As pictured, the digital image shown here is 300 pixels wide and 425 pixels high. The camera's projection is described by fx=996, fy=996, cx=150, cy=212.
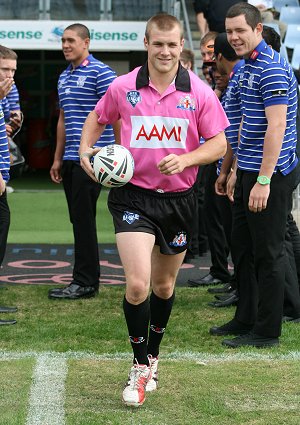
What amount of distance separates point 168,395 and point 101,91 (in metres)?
3.53

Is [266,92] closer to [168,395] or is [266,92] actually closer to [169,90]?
[169,90]

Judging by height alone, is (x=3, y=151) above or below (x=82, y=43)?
below

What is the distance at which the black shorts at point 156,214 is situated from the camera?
17.6ft

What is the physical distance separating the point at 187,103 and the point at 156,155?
13.2 inches

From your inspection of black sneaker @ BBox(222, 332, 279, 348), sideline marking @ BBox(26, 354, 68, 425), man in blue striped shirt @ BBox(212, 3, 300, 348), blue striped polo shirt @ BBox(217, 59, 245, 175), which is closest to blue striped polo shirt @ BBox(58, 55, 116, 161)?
blue striped polo shirt @ BBox(217, 59, 245, 175)

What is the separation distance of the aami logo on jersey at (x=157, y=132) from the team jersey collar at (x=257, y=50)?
114cm

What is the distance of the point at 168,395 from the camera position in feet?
17.7

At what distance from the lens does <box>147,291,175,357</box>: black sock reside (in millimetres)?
5641

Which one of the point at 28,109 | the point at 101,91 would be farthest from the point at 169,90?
the point at 28,109

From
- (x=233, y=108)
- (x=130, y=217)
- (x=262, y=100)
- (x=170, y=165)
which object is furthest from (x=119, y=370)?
(x=233, y=108)

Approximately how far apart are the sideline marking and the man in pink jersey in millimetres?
412

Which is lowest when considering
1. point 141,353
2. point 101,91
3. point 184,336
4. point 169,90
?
point 184,336

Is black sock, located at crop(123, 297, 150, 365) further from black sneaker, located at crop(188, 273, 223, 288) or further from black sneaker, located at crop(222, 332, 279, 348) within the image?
black sneaker, located at crop(188, 273, 223, 288)

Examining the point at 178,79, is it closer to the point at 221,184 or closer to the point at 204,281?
the point at 221,184
